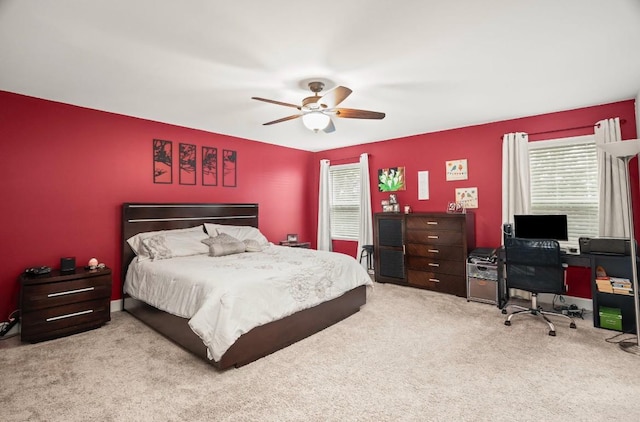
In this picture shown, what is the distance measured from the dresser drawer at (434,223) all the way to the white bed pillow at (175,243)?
123 inches

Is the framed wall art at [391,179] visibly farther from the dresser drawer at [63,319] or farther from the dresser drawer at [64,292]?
the dresser drawer at [63,319]

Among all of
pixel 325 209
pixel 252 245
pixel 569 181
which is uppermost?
pixel 569 181

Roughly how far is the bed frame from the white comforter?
10 cm

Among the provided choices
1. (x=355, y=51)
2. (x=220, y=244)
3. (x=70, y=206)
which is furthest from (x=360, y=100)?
(x=70, y=206)

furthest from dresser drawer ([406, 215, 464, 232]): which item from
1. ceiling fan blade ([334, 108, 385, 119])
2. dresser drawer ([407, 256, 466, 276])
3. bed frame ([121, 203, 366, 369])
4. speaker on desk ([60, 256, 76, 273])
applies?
speaker on desk ([60, 256, 76, 273])

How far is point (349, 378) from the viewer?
94.4 inches

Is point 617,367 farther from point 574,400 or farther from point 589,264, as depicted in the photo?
point 589,264

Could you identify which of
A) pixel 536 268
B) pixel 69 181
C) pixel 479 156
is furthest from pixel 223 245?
pixel 479 156

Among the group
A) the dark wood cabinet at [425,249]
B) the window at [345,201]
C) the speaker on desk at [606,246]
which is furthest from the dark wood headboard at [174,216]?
the speaker on desk at [606,246]

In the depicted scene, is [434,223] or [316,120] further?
[434,223]

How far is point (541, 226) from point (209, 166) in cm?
482

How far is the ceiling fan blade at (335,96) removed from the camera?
272cm

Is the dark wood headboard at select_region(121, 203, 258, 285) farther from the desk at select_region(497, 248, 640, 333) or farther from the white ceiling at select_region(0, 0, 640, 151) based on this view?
the desk at select_region(497, 248, 640, 333)

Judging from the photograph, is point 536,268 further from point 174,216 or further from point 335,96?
point 174,216
